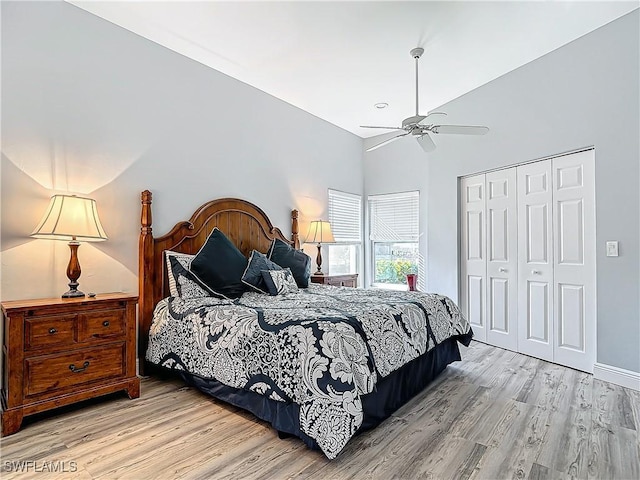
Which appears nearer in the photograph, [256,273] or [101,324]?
[101,324]

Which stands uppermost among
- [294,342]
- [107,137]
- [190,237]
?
[107,137]

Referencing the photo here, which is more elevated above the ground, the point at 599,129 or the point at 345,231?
the point at 599,129

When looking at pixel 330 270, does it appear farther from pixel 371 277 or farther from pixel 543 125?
pixel 543 125


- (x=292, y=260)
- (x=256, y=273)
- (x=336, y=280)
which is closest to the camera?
(x=256, y=273)

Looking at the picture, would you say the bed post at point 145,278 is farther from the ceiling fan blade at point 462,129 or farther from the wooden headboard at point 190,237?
the ceiling fan blade at point 462,129

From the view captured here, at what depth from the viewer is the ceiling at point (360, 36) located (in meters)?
2.87

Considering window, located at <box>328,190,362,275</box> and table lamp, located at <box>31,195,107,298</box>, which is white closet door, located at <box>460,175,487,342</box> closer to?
window, located at <box>328,190,362,275</box>

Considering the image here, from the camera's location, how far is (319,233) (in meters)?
4.77

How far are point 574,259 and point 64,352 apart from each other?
14.0 feet

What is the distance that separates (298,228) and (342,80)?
1.88m

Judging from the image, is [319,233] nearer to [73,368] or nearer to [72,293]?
[72,293]

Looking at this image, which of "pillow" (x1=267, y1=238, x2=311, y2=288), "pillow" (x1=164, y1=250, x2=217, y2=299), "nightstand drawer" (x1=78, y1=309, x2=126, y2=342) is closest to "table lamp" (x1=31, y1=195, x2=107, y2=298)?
"nightstand drawer" (x1=78, y1=309, x2=126, y2=342)

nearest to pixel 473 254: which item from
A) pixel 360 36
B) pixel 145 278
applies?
pixel 360 36

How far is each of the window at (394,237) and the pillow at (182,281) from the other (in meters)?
3.32
